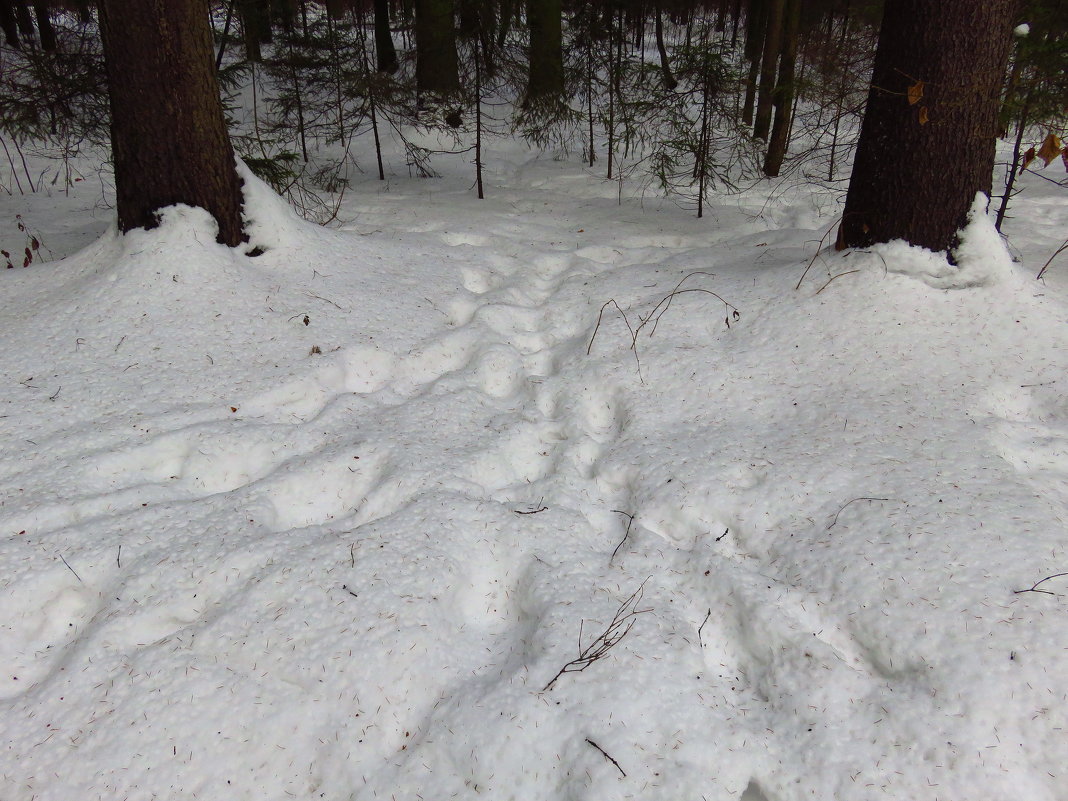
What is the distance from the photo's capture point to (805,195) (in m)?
7.82

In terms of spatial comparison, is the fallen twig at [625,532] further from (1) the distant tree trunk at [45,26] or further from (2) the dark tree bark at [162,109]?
(1) the distant tree trunk at [45,26]

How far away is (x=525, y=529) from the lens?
2643 millimetres

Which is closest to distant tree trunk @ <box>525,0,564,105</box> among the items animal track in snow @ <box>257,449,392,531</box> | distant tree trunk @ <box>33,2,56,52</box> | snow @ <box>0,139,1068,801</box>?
snow @ <box>0,139,1068,801</box>

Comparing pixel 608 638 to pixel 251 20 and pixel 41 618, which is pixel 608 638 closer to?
pixel 41 618

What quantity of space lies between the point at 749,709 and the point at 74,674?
2.19m

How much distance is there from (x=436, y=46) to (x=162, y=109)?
5236 mm

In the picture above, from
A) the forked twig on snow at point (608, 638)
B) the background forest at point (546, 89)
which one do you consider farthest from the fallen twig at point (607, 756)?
the background forest at point (546, 89)

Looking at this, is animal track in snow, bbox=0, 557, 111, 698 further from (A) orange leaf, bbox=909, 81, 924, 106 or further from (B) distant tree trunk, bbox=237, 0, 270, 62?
(B) distant tree trunk, bbox=237, 0, 270, 62

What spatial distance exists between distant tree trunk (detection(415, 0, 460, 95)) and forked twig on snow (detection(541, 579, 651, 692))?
6621mm

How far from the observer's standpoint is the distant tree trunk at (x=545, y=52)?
834 centimetres

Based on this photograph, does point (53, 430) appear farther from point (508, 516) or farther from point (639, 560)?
point (639, 560)

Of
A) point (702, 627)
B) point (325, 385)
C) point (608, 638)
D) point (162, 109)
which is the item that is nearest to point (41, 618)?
point (325, 385)

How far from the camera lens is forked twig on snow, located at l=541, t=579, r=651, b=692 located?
205 centimetres

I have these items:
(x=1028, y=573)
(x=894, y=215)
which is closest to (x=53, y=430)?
(x=1028, y=573)
